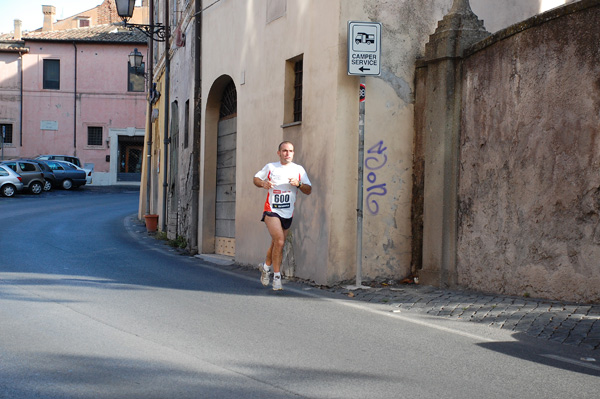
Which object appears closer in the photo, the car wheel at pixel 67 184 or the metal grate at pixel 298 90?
the metal grate at pixel 298 90

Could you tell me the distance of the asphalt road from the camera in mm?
4844

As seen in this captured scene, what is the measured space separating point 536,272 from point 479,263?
1012 millimetres

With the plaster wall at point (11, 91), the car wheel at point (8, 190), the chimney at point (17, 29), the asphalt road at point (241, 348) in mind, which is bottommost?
the asphalt road at point (241, 348)

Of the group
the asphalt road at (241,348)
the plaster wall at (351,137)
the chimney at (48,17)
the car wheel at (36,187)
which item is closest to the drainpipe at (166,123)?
the plaster wall at (351,137)

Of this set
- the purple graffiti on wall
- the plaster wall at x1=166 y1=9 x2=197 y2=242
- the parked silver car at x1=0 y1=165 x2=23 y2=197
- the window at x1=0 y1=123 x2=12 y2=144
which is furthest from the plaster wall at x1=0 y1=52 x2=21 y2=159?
the purple graffiti on wall

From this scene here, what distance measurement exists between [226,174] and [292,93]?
12.7ft

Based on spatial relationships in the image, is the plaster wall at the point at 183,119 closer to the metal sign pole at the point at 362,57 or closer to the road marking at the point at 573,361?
the metal sign pole at the point at 362,57

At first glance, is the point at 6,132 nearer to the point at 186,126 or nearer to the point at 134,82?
the point at 134,82

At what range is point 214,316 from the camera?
24.2 ft

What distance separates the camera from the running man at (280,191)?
9586 millimetres

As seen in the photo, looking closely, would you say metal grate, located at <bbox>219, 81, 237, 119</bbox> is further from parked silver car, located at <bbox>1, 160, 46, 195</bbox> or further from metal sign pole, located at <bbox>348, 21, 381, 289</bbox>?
parked silver car, located at <bbox>1, 160, 46, 195</bbox>

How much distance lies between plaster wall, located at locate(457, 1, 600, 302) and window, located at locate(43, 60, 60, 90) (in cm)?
4424

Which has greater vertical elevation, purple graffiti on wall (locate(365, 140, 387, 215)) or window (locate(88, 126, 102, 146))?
window (locate(88, 126, 102, 146))

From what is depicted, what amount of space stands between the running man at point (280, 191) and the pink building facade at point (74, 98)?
1627 inches
